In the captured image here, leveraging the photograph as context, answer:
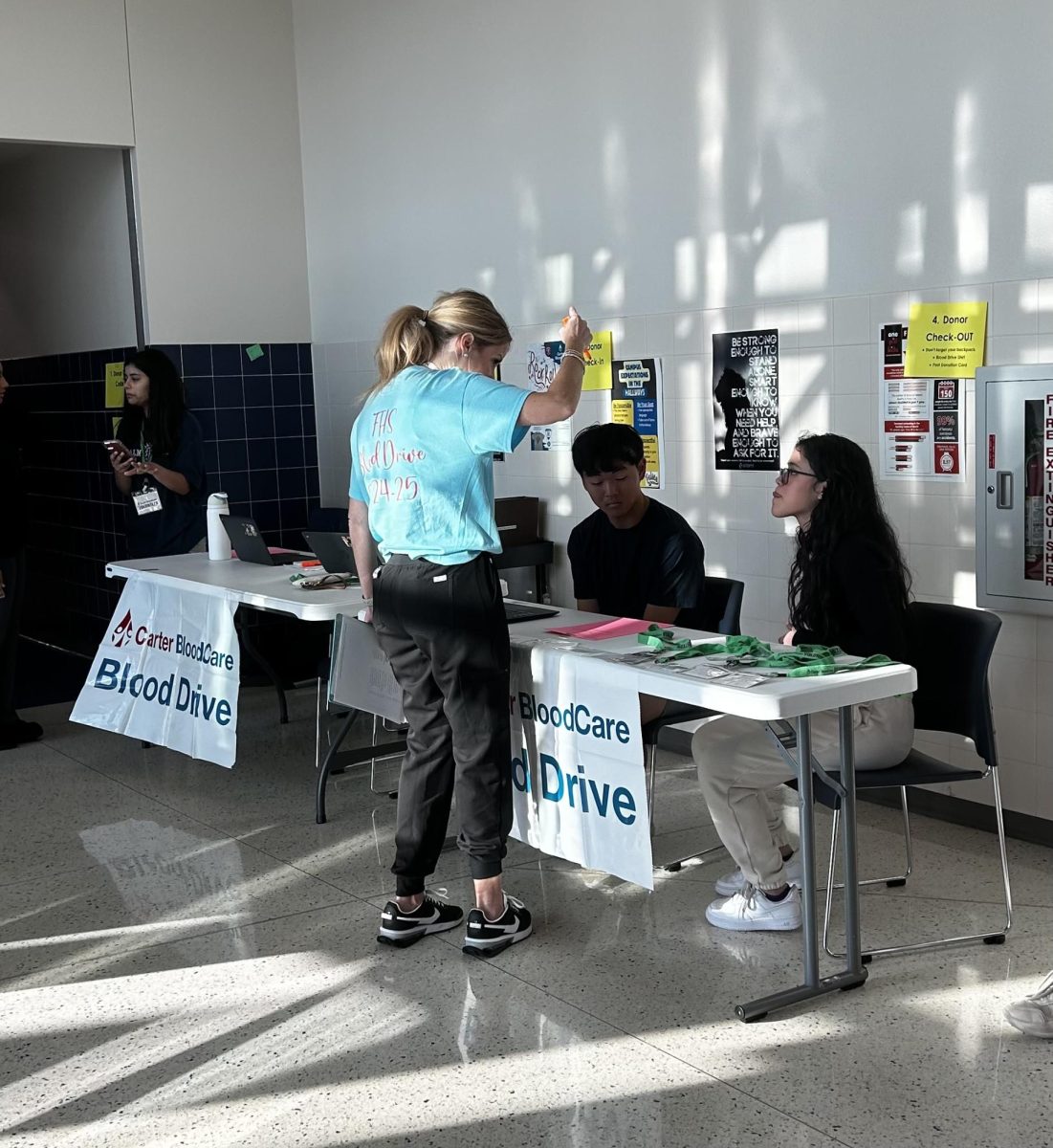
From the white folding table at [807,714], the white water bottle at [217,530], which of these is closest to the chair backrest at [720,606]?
the white folding table at [807,714]

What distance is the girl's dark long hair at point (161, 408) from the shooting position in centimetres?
583

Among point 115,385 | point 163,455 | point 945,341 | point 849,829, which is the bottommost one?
point 849,829

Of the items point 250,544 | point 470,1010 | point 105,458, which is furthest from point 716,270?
point 105,458

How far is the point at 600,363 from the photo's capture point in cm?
539

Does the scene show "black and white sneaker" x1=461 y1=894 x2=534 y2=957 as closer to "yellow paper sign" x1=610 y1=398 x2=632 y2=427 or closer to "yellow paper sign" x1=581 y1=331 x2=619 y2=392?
"yellow paper sign" x1=610 y1=398 x2=632 y2=427

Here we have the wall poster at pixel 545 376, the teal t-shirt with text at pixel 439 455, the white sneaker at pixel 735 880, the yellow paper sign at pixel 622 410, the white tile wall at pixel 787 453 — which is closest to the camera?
the teal t-shirt with text at pixel 439 455

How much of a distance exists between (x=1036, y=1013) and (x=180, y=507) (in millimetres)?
4155

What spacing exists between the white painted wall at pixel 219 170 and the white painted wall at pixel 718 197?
0.21 meters

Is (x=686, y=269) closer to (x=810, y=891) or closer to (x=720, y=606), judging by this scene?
(x=720, y=606)

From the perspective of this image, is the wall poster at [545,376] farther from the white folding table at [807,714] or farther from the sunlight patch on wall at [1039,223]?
the white folding table at [807,714]

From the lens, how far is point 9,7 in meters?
6.06

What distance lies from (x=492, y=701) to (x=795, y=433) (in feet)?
6.15

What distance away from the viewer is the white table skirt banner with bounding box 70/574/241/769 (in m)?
4.57

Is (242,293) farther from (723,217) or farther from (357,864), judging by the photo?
(357,864)
